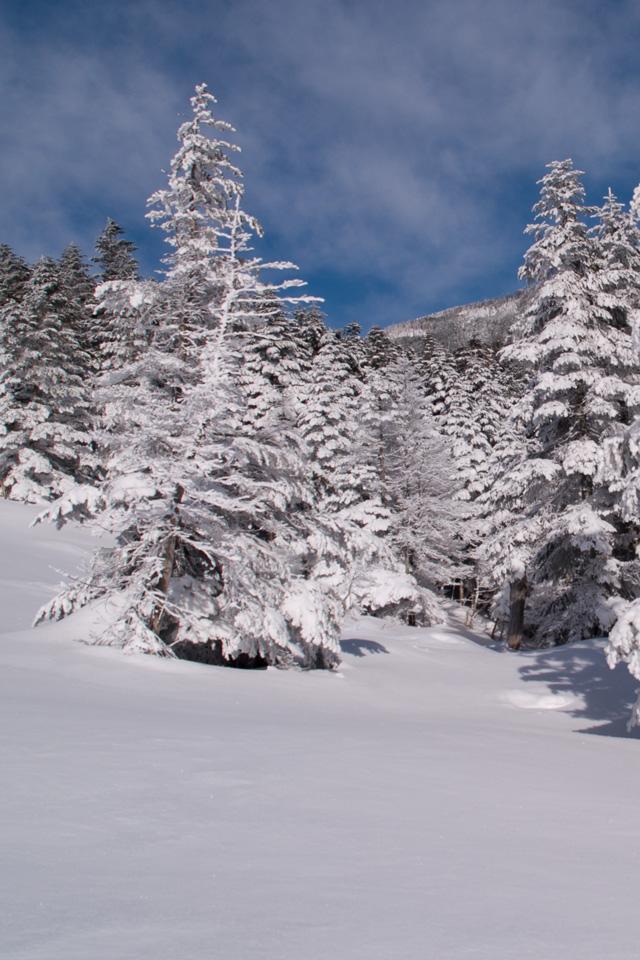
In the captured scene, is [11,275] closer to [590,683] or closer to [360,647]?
[360,647]

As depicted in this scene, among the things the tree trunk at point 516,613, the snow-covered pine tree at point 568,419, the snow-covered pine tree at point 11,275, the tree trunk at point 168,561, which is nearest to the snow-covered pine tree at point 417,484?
the tree trunk at point 516,613

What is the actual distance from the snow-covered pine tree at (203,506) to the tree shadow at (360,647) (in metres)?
2.86

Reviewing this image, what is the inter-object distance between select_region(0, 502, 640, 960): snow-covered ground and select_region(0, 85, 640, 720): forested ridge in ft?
7.14

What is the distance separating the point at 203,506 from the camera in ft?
30.9

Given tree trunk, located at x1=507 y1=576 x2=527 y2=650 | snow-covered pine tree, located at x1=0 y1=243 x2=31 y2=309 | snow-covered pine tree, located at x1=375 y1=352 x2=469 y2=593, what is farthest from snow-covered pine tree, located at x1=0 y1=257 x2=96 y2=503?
tree trunk, located at x1=507 y1=576 x2=527 y2=650

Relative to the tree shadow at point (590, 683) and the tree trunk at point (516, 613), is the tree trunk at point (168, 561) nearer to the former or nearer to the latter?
the tree shadow at point (590, 683)

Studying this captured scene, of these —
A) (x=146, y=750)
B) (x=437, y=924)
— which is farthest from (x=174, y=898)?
(x=146, y=750)

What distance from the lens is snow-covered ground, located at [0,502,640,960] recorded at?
2006 mm

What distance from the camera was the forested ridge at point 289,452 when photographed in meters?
8.92

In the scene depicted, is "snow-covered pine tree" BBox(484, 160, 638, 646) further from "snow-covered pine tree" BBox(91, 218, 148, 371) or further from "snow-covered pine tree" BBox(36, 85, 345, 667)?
"snow-covered pine tree" BBox(91, 218, 148, 371)

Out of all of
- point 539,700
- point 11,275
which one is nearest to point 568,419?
point 539,700

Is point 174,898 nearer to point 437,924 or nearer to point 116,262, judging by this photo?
point 437,924

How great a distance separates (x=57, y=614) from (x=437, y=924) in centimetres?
835

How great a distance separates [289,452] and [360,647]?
5.82 meters
